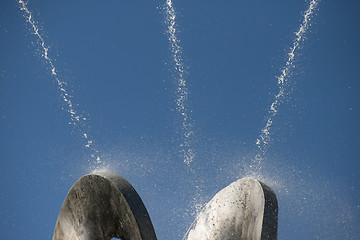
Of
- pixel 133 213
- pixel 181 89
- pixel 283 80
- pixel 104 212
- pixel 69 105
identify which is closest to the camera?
pixel 133 213

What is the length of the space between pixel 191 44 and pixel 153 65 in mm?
698

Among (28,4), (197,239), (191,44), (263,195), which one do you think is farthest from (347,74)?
(28,4)

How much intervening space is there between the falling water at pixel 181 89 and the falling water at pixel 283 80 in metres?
1.07

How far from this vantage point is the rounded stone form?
3.43 meters

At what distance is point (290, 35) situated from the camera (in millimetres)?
7066

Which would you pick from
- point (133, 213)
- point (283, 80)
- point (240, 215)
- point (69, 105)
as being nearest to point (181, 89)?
point (283, 80)

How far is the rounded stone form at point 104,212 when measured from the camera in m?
3.43

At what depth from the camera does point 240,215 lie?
12.3ft

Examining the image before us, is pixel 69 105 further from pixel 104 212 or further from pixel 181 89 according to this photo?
pixel 104 212

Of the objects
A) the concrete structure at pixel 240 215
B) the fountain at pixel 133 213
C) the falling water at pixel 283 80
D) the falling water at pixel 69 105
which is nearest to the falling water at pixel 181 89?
the falling water at pixel 283 80

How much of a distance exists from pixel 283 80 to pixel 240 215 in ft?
12.2

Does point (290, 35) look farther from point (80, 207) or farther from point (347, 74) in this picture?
point (80, 207)

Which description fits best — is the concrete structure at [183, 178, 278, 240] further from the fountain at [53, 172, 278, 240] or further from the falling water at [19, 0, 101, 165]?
the falling water at [19, 0, 101, 165]

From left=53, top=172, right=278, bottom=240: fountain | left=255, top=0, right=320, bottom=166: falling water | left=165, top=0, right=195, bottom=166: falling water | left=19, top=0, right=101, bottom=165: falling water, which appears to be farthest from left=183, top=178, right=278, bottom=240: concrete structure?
left=19, top=0, right=101, bottom=165: falling water
